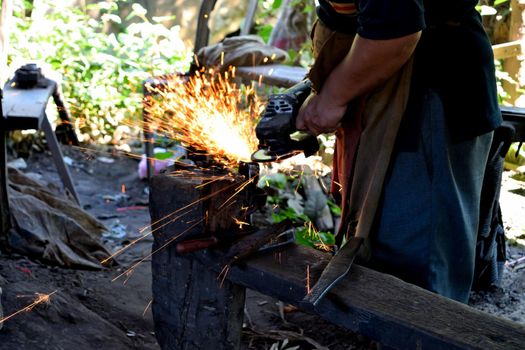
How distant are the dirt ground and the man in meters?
1.34

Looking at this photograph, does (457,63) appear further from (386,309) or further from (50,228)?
(50,228)

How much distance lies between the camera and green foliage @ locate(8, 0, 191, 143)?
25.3 feet

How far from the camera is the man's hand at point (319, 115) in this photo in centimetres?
220

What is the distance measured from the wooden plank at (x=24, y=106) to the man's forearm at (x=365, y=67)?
2.43 metres

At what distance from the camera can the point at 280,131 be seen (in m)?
2.29

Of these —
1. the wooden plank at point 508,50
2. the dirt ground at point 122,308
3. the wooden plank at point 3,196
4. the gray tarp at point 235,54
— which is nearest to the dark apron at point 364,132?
the dirt ground at point 122,308

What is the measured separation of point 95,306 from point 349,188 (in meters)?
1.78

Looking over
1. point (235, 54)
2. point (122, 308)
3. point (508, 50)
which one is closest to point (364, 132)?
point (122, 308)

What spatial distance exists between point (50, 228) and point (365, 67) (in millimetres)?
2667

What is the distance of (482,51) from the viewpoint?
2.20m

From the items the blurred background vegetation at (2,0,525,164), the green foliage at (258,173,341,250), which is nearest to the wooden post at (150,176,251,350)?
the green foliage at (258,173,341,250)

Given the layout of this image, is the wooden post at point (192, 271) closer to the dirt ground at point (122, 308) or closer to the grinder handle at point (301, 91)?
the grinder handle at point (301, 91)

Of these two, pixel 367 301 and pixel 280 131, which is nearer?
pixel 367 301

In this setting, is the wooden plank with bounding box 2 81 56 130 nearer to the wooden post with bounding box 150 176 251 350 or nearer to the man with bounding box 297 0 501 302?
the wooden post with bounding box 150 176 251 350
